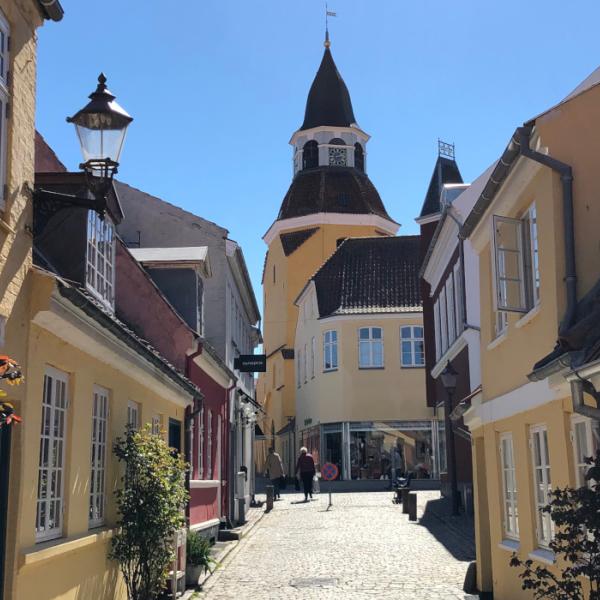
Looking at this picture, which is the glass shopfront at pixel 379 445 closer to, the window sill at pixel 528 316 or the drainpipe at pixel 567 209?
the window sill at pixel 528 316

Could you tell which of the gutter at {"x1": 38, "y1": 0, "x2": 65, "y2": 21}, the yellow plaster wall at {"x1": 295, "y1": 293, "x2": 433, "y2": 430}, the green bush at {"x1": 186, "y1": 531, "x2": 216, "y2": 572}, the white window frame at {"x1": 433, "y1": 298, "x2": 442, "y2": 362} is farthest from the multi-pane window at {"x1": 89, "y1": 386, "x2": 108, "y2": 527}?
the yellow plaster wall at {"x1": 295, "y1": 293, "x2": 433, "y2": 430}

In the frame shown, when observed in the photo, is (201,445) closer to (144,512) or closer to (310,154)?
(144,512)

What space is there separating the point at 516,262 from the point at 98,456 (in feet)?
15.5

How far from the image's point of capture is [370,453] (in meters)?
39.5

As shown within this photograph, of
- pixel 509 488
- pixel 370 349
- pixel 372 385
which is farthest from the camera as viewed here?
pixel 370 349

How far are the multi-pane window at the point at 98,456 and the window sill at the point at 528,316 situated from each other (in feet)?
13.8

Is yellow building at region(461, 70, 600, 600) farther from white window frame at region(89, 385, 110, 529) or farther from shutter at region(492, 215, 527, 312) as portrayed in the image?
white window frame at region(89, 385, 110, 529)

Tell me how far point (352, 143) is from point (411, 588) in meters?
44.9

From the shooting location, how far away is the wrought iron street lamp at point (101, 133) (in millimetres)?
6824

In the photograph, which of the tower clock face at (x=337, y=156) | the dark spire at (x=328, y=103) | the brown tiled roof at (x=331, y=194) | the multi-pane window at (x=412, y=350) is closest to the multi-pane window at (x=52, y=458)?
the multi-pane window at (x=412, y=350)

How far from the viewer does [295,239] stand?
5191cm

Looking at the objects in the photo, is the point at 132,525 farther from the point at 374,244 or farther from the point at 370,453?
the point at 374,244

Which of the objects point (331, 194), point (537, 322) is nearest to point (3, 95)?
point (537, 322)

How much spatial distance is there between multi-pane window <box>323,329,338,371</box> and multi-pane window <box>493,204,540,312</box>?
99.5 ft
